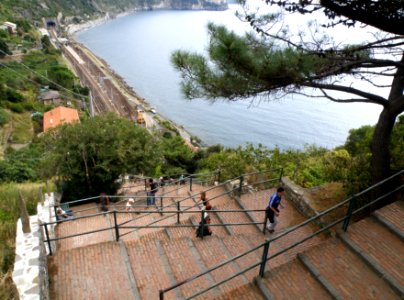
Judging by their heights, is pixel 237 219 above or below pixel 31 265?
below

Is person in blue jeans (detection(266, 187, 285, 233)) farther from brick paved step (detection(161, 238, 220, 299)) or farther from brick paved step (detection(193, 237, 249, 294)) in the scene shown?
brick paved step (detection(161, 238, 220, 299))

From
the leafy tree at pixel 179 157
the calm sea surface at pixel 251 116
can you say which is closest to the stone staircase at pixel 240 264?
the leafy tree at pixel 179 157

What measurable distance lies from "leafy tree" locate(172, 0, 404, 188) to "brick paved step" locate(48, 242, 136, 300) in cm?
393

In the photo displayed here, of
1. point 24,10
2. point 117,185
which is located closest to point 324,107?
point 117,185

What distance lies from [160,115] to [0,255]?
46640 mm

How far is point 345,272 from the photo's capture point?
Answer: 15.1ft

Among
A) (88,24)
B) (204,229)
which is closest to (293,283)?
(204,229)

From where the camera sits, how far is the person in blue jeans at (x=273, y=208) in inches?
262

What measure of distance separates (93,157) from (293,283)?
34.3 feet

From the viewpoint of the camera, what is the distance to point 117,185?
46.2 feet

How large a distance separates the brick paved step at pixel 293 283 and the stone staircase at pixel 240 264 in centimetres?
1

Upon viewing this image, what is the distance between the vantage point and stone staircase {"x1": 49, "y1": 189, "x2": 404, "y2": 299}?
4.52 meters

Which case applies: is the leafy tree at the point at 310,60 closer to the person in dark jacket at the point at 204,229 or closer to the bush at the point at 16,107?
the person in dark jacket at the point at 204,229

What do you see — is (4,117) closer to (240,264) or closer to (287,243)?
(240,264)
